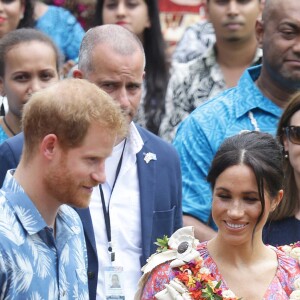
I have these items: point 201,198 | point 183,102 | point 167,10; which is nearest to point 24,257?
point 201,198

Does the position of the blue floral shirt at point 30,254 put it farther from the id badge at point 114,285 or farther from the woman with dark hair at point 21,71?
the woman with dark hair at point 21,71

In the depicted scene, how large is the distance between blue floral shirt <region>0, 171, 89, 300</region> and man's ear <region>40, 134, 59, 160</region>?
0.18 meters

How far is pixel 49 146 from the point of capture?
4750 millimetres

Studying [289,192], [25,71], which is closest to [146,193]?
[289,192]

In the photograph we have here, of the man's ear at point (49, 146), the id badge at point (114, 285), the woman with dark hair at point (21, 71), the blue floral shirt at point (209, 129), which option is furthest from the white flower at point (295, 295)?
the woman with dark hair at point (21, 71)

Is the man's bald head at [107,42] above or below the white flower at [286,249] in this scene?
above

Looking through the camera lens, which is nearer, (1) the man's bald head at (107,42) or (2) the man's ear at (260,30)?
(1) the man's bald head at (107,42)

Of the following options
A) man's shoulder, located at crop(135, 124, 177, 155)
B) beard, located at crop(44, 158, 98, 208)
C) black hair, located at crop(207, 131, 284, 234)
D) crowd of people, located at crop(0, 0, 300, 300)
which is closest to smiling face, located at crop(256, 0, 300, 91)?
crowd of people, located at crop(0, 0, 300, 300)

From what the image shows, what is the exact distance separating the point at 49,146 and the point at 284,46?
9.23ft

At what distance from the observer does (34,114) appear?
478cm

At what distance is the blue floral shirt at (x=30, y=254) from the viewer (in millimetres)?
4652

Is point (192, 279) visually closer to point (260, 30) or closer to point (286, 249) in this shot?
point (286, 249)

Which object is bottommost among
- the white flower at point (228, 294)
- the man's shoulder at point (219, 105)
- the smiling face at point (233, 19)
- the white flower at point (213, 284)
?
the white flower at point (228, 294)

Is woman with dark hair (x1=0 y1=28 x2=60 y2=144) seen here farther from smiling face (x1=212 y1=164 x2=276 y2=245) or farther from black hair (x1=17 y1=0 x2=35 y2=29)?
smiling face (x1=212 y1=164 x2=276 y2=245)
